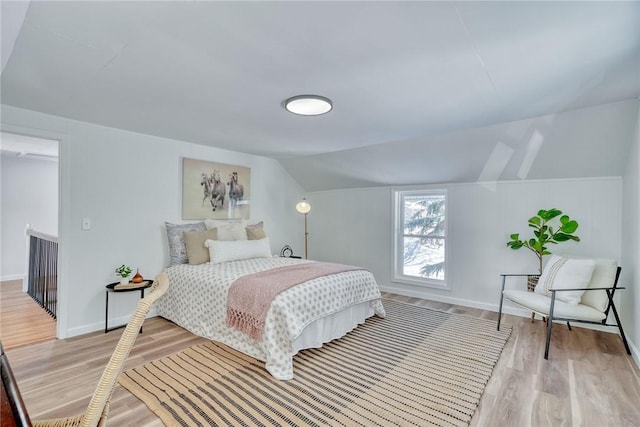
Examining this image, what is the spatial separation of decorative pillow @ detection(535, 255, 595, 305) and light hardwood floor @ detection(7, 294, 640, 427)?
0.46 metres

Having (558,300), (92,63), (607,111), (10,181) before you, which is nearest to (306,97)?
(92,63)

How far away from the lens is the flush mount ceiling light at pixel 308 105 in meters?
2.34

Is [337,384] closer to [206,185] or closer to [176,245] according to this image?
[176,245]

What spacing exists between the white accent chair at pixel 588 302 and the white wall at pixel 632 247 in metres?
0.11

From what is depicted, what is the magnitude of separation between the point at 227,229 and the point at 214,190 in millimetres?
648

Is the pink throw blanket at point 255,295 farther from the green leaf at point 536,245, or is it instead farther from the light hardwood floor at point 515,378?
the green leaf at point 536,245

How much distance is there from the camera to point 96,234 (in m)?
3.19

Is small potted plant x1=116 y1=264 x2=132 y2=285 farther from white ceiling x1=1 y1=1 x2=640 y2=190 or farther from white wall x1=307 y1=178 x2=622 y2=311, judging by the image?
white wall x1=307 y1=178 x2=622 y2=311

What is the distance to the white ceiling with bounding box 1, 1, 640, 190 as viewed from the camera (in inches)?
55.6

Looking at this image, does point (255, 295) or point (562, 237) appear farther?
point (562, 237)

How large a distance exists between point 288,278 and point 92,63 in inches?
84.0

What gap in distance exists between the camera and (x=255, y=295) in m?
2.54

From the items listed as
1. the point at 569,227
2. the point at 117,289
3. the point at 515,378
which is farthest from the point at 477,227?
the point at 117,289

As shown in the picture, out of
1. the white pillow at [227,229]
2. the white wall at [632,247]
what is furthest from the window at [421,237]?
the white pillow at [227,229]
